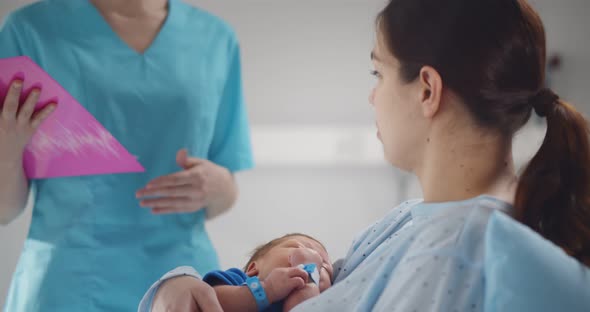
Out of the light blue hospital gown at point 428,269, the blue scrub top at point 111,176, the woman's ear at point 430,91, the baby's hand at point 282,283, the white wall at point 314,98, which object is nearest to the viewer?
the light blue hospital gown at point 428,269

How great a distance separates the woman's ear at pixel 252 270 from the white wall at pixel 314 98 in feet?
4.77

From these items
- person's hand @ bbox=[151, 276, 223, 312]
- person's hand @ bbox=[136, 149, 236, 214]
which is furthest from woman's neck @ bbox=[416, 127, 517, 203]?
person's hand @ bbox=[136, 149, 236, 214]

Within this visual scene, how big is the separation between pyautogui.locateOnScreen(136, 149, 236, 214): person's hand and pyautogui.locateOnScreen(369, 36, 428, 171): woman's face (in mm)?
514

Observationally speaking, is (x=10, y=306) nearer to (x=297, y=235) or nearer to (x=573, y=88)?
(x=297, y=235)

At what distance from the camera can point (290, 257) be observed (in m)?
1.04

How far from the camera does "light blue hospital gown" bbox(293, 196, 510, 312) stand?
696 mm

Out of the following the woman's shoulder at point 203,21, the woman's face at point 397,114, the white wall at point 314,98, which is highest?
the woman's face at point 397,114

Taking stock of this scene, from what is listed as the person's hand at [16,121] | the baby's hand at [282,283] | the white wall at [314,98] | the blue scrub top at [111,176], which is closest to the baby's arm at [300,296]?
the baby's hand at [282,283]

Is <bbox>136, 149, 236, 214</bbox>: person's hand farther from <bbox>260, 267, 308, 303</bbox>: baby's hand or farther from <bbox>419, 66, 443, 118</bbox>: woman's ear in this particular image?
<bbox>419, 66, 443, 118</bbox>: woman's ear

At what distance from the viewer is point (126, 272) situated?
1.26m

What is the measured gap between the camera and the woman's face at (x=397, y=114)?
0.87 m

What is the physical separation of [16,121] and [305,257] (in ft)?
1.92

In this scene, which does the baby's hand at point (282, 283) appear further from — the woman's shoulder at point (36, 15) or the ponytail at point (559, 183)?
the woman's shoulder at point (36, 15)

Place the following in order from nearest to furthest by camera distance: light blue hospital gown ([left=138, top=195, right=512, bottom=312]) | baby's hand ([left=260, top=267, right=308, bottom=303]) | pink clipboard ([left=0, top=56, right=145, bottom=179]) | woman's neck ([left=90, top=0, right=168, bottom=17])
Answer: light blue hospital gown ([left=138, top=195, right=512, bottom=312]), baby's hand ([left=260, top=267, right=308, bottom=303]), pink clipboard ([left=0, top=56, right=145, bottom=179]), woman's neck ([left=90, top=0, right=168, bottom=17])
